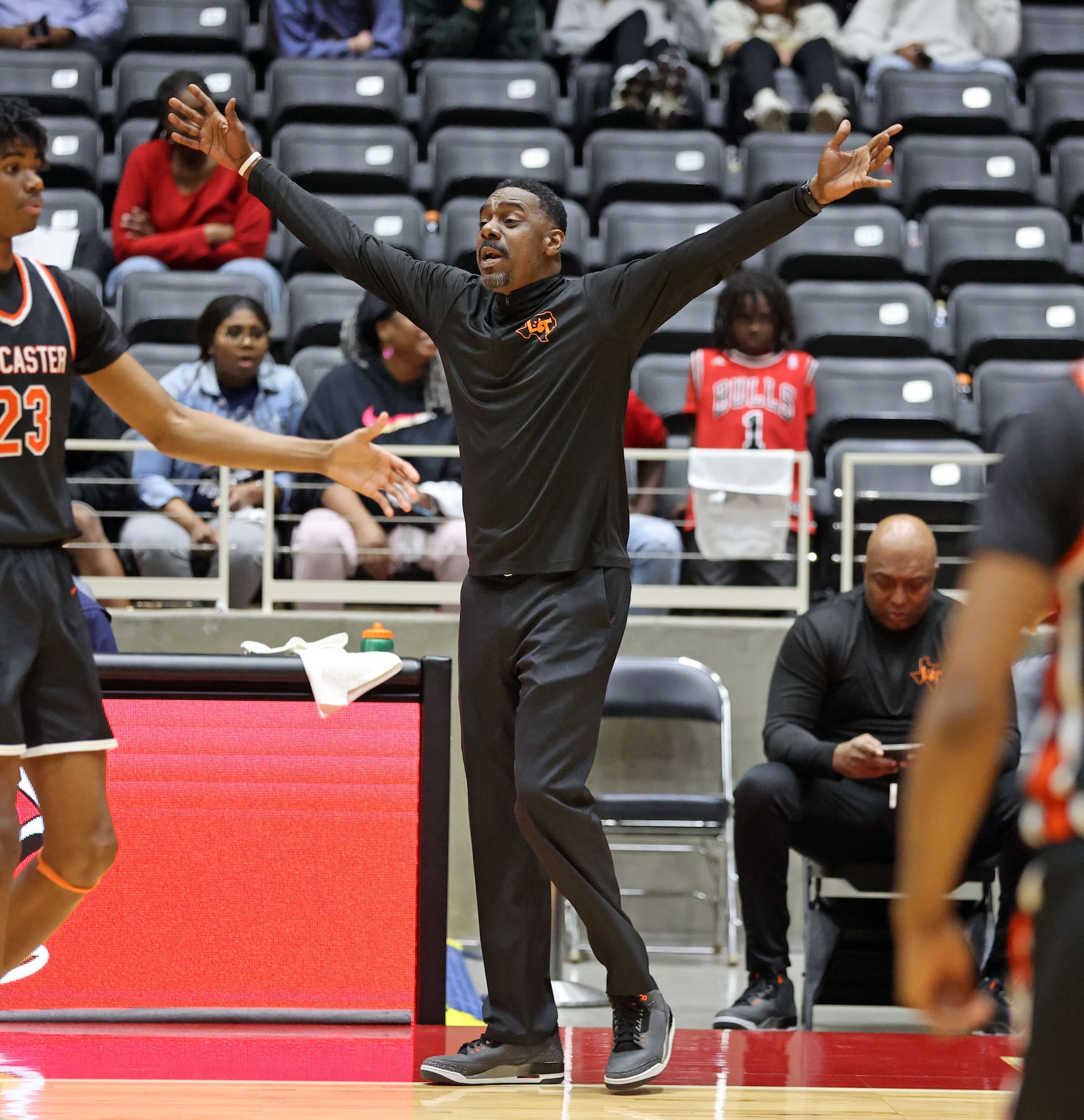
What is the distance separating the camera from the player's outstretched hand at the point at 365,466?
3.45m

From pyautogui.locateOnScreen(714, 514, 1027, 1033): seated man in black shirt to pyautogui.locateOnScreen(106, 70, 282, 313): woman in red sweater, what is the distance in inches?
141

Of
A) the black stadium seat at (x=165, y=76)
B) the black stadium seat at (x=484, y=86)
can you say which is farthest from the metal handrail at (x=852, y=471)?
the black stadium seat at (x=165, y=76)

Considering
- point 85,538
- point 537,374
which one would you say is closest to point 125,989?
point 537,374

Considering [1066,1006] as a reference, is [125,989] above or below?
below

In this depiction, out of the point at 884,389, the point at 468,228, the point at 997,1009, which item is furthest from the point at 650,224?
the point at 997,1009

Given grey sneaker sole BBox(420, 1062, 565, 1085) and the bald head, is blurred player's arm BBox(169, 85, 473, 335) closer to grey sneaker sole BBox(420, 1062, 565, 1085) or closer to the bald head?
grey sneaker sole BBox(420, 1062, 565, 1085)

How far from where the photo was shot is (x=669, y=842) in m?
6.24

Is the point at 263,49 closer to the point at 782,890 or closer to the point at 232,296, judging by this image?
the point at 232,296

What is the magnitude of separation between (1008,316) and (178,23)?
4.95m

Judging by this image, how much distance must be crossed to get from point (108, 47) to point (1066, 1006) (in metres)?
9.14

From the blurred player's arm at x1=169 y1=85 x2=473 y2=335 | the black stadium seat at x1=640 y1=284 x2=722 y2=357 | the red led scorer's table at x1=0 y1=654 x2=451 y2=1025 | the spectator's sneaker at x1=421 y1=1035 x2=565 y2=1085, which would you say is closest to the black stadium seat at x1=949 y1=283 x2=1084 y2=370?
the black stadium seat at x1=640 y1=284 x2=722 y2=357

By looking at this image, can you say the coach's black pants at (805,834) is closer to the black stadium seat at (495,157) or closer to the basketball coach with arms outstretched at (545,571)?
the basketball coach with arms outstretched at (545,571)

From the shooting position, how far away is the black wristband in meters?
3.32

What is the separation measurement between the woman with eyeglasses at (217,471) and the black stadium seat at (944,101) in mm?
4210
